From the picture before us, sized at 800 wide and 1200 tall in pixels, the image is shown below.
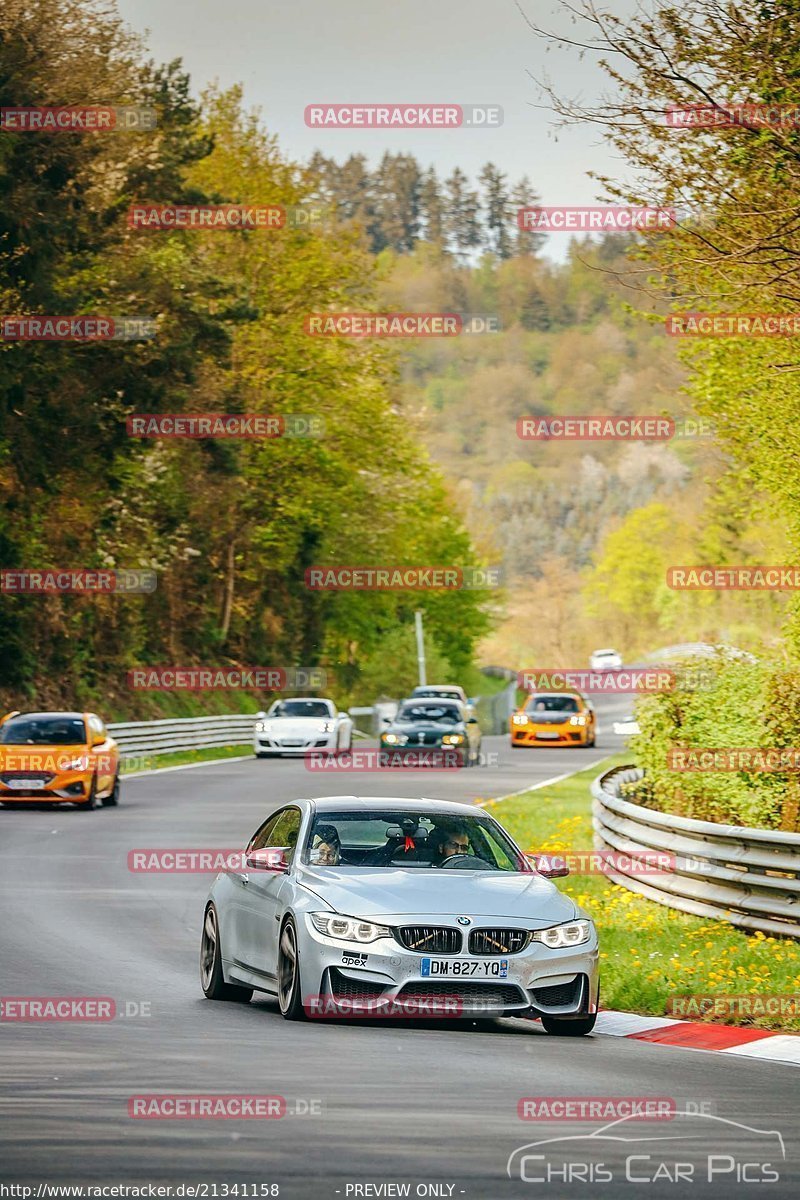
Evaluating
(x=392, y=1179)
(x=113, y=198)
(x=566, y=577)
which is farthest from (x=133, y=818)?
(x=566, y=577)

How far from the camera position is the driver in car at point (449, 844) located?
1237cm

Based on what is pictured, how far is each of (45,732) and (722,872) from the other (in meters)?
18.3

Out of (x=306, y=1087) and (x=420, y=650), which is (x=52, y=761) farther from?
(x=420, y=650)

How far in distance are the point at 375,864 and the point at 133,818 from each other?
1776cm

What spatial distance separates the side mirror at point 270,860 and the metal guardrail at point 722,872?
3.68 m

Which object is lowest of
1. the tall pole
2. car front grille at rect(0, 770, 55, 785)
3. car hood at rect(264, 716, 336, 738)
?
the tall pole

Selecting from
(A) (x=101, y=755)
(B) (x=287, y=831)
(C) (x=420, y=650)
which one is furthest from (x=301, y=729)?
(C) (x=420, y=650)

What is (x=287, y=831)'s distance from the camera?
1273 centimetres

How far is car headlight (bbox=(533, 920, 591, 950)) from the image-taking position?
11320 millimetres

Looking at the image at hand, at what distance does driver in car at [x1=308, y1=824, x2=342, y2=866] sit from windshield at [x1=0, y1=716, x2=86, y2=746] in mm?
19460

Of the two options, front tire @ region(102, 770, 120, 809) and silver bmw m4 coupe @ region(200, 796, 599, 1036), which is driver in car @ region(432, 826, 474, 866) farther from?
front tire @ region(102, 770, 120, 809)

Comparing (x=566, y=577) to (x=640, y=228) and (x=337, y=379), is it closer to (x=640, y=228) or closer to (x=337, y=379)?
(x=337, y=379)

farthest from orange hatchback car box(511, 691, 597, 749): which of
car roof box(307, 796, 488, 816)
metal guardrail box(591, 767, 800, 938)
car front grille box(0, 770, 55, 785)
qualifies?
car roof box(307, 796, 488, 816)

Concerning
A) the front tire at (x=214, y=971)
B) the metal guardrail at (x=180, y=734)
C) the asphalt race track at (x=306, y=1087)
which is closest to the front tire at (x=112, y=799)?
the metal guardrail at (x=180, y=734)
